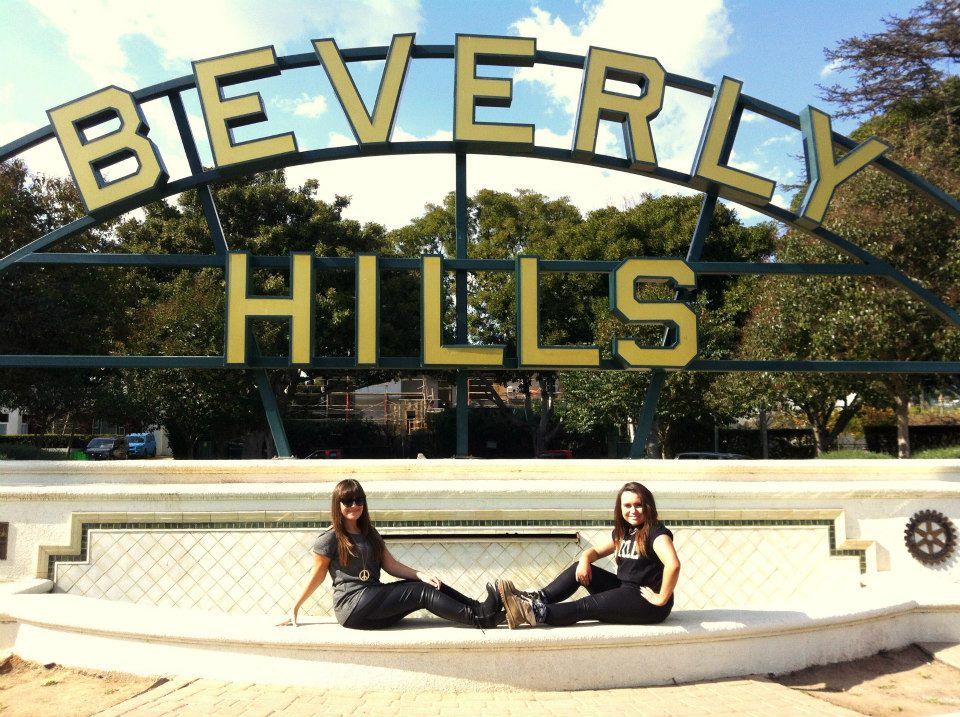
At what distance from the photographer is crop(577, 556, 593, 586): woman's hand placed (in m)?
5.73

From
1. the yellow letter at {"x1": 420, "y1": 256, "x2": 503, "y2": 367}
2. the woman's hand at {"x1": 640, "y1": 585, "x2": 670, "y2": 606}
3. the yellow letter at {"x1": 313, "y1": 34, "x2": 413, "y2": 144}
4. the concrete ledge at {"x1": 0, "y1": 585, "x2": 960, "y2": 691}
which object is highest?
the yellow letter at {"x1": 313, "y1": 34, "x2": 413, "y2": 144}

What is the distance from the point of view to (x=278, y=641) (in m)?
5.40

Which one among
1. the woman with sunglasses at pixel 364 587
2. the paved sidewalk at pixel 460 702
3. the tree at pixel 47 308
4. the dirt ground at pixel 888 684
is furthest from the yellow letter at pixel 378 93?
the tree at pixel 47 308

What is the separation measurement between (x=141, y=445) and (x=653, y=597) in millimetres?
44648

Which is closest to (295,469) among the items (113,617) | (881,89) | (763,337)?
(113,617)

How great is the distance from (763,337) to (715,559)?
18240mm

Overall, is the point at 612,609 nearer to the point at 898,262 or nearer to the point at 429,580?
the point at 429,580

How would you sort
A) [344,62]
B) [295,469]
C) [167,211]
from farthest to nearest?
[167,211], [344,62], [295,469]

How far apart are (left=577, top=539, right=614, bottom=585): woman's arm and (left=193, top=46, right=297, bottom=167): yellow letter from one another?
723 cm

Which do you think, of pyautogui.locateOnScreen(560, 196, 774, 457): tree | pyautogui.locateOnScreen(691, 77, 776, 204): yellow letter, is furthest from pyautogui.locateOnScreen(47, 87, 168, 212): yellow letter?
pyautogui.locateOnScreen(560, 196, 774, 457): tree

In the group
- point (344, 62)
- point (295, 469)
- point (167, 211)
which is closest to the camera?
point (295, 469)

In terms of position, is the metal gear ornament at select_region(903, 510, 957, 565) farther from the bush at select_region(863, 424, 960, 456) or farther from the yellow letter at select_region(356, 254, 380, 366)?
the bush at select_region(863, 424, 960, 456)

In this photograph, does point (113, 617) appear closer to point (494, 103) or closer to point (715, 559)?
point (715, 559)

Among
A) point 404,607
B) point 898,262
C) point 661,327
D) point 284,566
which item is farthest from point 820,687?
point 661,327
